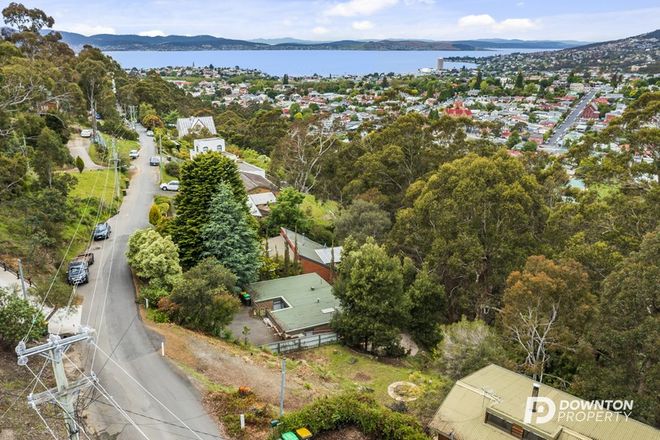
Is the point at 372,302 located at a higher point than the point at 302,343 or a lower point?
higher

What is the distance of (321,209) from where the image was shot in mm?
Answer: 44875

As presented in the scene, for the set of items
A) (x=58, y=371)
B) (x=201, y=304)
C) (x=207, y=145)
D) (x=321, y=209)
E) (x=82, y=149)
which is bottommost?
(x=321, y=209)

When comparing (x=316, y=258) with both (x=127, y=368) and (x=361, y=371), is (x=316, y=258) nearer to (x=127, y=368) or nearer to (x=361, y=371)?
(x=361, y=371)

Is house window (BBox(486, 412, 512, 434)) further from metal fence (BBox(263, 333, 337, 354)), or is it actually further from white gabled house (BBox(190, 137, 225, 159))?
white gabled house (BBox(190, 137, 225, 159))

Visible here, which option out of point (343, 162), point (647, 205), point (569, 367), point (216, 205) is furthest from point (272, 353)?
point (343, 162)

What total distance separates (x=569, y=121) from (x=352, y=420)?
295 ft

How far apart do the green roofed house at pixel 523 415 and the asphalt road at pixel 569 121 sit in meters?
54.9

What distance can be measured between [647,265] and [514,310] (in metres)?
4.50

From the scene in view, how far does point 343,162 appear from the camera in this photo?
138 ft

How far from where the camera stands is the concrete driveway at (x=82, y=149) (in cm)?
4045

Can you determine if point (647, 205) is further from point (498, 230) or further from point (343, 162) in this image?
point (343, 162)

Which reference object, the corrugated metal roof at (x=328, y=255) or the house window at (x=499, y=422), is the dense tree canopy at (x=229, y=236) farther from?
the house window at (x=499, y=422)

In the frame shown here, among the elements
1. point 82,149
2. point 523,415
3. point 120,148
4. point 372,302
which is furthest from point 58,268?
point 120,148

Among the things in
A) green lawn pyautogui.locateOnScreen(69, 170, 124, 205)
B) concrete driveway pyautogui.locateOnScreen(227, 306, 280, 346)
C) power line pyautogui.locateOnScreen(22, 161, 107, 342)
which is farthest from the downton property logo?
green lawn pyautogui.locateOnScreen(69, 170, 124, 205)
